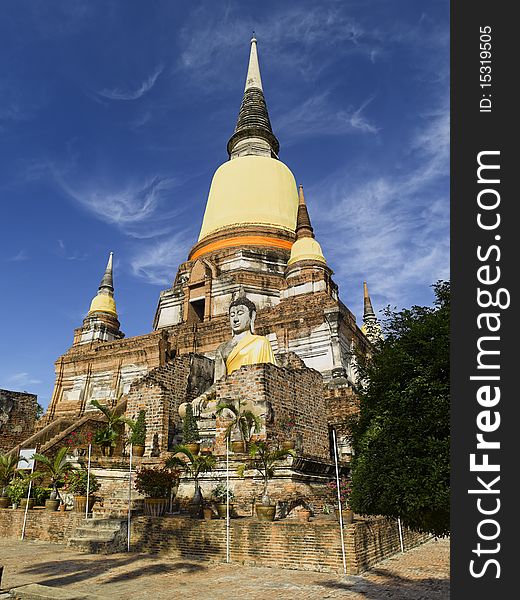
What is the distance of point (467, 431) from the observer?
3.30 m

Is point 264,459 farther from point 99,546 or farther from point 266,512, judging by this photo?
point 99,546

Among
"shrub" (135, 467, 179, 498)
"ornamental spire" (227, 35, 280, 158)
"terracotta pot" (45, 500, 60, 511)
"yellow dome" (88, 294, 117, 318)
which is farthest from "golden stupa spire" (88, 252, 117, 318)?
"shrub" (135, 467, 179, 498)

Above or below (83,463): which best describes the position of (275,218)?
above

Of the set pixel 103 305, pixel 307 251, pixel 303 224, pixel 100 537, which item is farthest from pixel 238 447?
pixel 103 305

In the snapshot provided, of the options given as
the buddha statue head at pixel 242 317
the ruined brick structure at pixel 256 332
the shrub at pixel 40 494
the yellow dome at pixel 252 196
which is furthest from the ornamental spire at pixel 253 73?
the shrub at pixel 40 494

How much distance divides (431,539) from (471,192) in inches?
422

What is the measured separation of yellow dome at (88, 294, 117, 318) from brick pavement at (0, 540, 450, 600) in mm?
25432

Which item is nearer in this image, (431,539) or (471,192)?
(471,192)

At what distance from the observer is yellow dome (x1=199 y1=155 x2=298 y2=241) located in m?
32.3

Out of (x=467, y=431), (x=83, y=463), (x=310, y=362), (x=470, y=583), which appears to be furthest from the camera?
(x=310, y=362)

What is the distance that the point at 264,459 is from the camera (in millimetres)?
10492

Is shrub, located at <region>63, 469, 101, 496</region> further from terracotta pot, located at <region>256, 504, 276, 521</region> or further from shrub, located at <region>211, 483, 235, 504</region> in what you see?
Result: terracotta pot, located at <region>256, 504, 276, 521</region>

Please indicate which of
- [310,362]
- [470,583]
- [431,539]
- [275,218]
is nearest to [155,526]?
[431,539]

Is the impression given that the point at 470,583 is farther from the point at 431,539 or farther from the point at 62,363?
the point at 62,363
